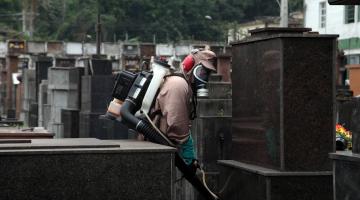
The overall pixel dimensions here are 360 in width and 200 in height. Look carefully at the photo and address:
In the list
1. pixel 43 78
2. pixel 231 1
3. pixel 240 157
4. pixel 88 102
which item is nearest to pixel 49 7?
pixel 231 1

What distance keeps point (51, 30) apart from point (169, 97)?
92.3m

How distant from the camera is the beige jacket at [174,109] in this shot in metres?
6.96

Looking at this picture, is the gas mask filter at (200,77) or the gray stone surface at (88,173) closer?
the gray stone surface at (88,173)

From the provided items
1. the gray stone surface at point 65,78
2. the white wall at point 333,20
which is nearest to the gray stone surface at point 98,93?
the gray stone surface at point 65,78

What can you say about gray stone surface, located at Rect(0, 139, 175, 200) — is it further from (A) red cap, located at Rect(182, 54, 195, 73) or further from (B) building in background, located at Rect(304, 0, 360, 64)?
(B) building in background, located at Rect(304, 0, 360, 64)

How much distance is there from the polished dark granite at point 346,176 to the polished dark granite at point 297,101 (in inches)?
37.9

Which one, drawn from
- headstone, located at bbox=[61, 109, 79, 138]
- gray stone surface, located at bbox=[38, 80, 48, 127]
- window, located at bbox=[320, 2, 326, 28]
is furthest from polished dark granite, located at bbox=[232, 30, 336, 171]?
window, located at bbox=[320, 2, 326, 28]

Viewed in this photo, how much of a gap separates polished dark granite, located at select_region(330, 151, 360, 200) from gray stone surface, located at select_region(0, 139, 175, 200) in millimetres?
1163

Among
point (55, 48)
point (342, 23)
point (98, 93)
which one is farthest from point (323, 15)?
point (98, 93)

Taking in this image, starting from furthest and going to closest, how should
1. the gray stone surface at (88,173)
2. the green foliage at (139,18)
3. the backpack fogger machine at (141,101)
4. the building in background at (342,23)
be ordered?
the green foliage at (139,18) < the building in background at (342,23) < the backpack fogger machine at (141,101) < the gray stone surface at (88,173)

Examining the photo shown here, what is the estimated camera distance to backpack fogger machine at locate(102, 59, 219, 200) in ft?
22.8

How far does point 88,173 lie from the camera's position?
18.2 feet

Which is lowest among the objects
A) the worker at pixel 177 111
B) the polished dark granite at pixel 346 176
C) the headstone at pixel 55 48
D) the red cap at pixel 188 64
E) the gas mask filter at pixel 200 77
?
the polished dark granite at pixel 346 176

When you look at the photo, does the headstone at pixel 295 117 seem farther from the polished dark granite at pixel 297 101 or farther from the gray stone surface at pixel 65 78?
the gray stone surface at pixel 65 78
